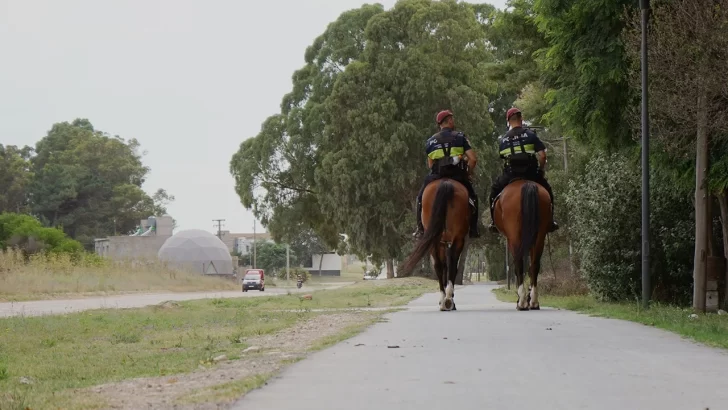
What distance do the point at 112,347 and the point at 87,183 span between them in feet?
369

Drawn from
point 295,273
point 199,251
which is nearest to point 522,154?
point 199,251

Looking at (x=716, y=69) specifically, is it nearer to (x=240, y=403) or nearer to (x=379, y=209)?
(x=240, y=403)

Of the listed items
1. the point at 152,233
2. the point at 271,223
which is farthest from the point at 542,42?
the point at 152,233

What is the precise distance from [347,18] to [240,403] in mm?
62301

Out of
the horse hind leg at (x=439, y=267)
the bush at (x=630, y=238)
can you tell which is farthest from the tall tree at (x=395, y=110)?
the horse hind leg at (x=439, y=267)

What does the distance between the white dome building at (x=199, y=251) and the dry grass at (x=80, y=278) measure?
32.0 metres

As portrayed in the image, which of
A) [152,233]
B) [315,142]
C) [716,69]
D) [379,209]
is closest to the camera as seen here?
[716,69]

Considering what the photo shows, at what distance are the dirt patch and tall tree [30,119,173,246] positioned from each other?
10990 centimetres

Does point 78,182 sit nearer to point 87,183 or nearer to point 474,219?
point 87,183

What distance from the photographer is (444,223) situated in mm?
18641

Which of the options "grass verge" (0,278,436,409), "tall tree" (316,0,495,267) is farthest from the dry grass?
"grass verge" (0,278,436,409)

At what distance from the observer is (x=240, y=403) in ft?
25.3

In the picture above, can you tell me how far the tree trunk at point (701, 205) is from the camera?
1917cm

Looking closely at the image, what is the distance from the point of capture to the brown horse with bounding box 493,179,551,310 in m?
18.3
